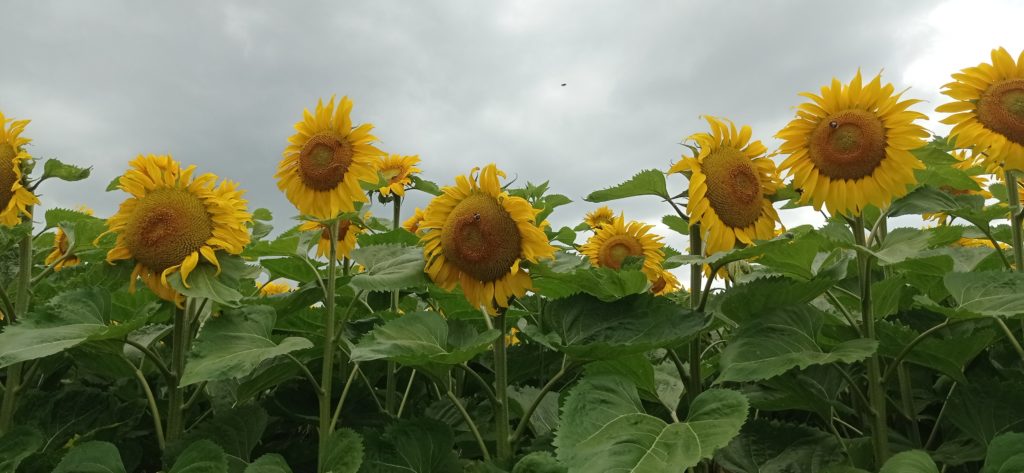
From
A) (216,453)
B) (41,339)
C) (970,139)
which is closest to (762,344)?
(970,139)

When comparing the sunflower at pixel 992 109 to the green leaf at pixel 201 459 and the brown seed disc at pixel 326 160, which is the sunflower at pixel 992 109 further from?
the green leaf at pixel 201 459

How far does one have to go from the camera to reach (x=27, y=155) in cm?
266

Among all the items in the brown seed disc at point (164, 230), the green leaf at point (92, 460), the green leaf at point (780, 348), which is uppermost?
the brown seed disc at point (164, 230)

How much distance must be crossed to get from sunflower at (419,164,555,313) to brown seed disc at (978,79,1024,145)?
187 centimetres

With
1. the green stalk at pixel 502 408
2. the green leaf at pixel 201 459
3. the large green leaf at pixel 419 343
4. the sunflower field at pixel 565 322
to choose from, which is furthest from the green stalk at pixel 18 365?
the green stalk at pixel 502 408

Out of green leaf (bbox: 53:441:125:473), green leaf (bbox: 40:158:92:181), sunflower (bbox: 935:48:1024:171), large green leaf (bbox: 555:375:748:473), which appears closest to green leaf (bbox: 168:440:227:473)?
green leaf (bbox: 53:441:125:473)

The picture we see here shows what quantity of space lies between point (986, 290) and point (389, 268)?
186 centimetres

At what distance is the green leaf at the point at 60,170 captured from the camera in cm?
270

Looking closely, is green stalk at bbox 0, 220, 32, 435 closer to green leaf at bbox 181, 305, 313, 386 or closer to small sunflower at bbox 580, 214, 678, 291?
green leaf at bbox 181, 305, 313, 386

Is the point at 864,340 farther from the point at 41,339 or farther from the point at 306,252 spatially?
the point at 41,339

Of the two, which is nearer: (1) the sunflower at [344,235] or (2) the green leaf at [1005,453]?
(2) the green leaf at [1005,453]

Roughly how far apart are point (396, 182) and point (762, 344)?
2.29 metres

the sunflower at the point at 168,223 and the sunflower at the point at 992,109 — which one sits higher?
the sunflower at the point at 992,109

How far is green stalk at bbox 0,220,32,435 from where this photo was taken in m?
2.56
